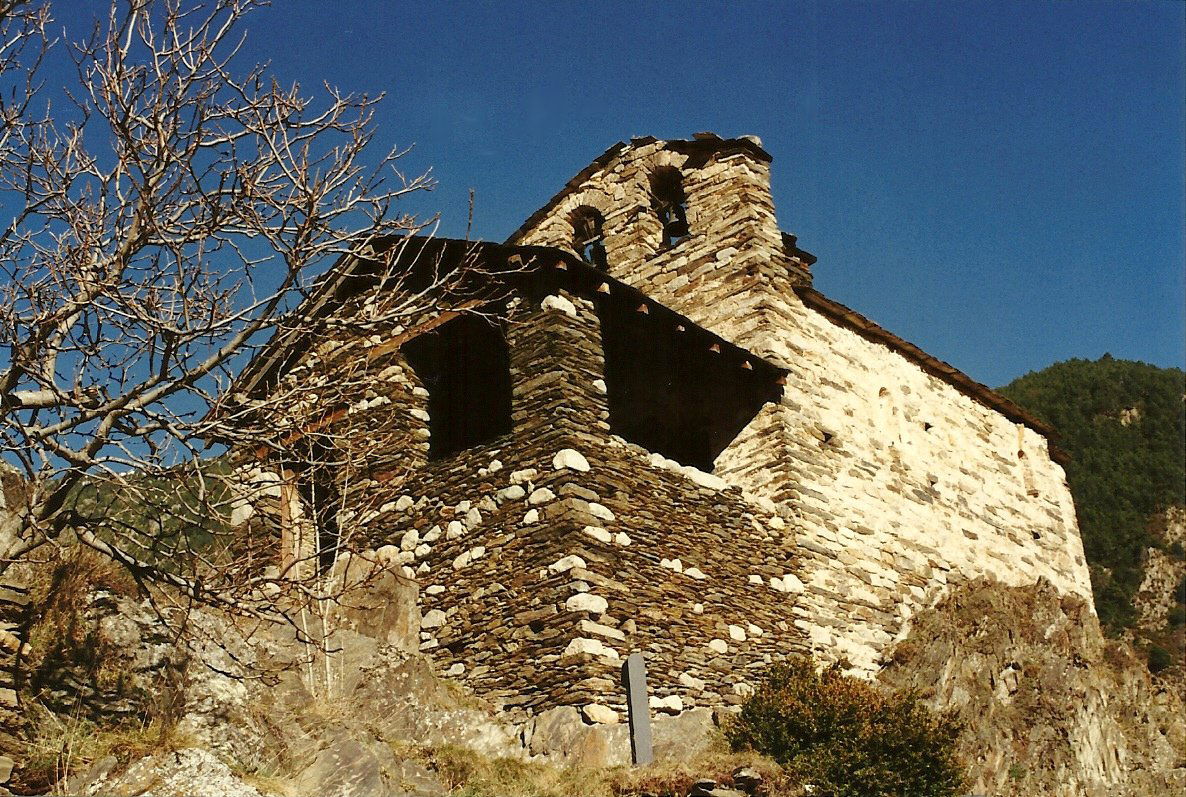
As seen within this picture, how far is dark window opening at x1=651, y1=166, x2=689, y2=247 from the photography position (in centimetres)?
1830

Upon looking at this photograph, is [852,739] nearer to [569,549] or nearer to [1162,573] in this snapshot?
[569,549]

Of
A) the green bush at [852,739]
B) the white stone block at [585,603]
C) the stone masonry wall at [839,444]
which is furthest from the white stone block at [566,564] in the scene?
the stone masonry wall at [839,444]

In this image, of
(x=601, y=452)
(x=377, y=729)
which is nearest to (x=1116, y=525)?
(x=601, y=452)

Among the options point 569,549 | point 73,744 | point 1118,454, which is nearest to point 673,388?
point 569,549

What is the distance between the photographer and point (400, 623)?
1210 centimetres

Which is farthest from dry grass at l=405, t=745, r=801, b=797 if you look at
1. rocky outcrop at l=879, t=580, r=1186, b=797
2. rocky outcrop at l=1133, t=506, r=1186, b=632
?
rocky outcrop at l=1133, t=506, r=1186, b=632

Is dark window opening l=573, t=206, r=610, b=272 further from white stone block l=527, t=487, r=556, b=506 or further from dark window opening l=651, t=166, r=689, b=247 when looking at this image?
white stone block l=527, t=487, r=556, b=506

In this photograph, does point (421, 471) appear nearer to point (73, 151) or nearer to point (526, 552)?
point (526, 552)

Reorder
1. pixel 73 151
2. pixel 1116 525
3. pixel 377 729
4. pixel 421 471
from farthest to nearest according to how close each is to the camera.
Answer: pixel 1116 525
pixel 421 471
pixel 377 729
pixel 73 151

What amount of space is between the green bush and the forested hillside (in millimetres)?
23933

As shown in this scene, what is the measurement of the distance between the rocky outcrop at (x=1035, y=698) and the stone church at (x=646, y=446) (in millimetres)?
723

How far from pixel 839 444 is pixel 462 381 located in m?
4.60

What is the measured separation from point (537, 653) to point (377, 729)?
1.60m

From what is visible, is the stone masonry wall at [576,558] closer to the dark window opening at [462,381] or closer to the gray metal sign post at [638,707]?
the gray metal sign post at [638,707]
